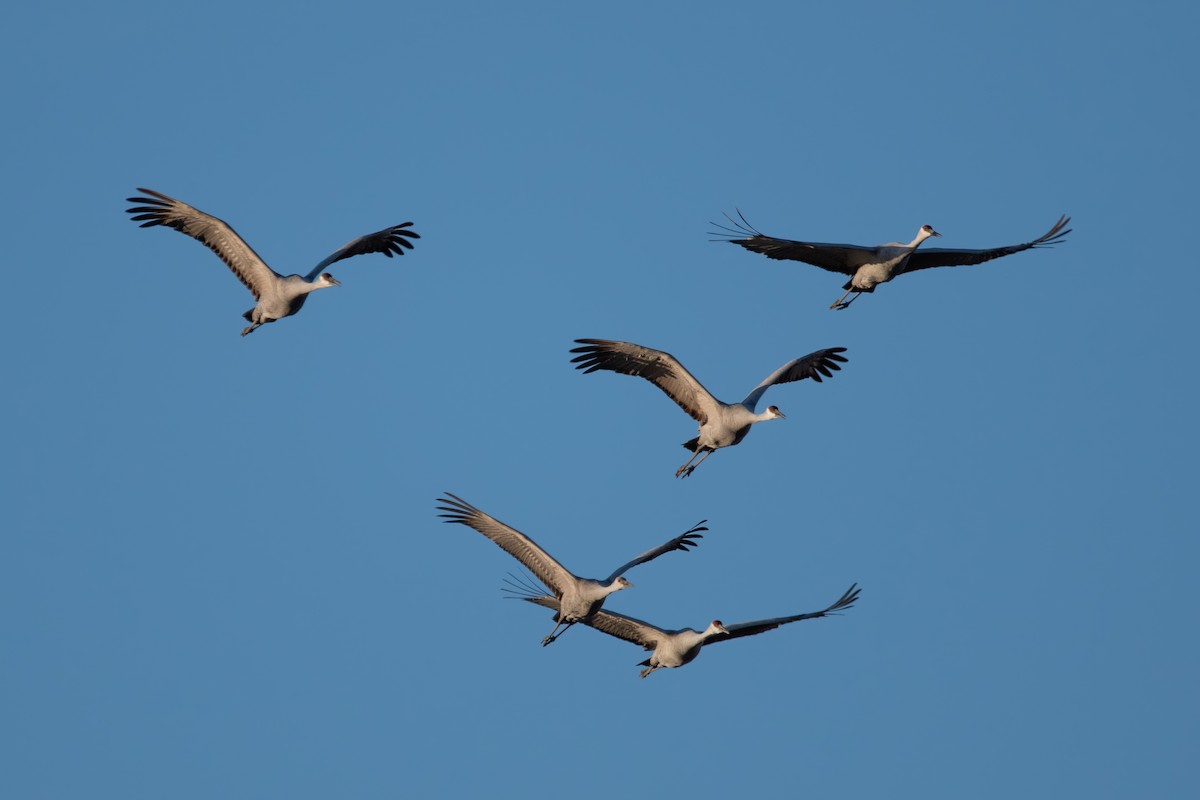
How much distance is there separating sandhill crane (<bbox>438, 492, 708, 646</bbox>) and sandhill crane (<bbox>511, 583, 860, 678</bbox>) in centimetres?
33

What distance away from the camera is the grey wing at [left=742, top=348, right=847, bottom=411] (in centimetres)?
2448

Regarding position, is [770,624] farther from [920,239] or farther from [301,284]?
[301,284]

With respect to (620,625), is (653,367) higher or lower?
higher

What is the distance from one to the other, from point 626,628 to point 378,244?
828cm

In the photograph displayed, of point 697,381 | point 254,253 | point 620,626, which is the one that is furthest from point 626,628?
point 254,253

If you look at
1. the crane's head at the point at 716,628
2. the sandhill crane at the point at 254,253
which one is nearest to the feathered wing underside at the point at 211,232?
the sandhill crane at the point at 254,253

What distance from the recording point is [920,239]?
25.5 meters

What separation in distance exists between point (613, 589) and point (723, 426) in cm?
342

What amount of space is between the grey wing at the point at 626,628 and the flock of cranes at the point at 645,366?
0.08 ft

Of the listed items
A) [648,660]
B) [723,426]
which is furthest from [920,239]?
[648,660]

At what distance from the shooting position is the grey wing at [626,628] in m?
24.0

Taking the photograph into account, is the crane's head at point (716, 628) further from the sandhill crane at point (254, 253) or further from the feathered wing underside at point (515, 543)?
the sandhill crane at point (254, 253)

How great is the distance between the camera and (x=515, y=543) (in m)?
23.0

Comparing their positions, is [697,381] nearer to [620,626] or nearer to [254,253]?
[620,626]
